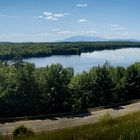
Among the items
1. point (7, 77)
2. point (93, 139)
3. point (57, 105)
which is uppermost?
point (93, 139)

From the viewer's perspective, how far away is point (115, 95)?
6544 centimetres

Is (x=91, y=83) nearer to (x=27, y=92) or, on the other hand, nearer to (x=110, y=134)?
(x=27, y=92)

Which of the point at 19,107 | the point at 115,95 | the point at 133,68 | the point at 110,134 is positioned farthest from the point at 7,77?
the point at 110,134

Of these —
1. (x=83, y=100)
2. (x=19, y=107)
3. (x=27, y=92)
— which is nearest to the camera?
(x=19, y=107)

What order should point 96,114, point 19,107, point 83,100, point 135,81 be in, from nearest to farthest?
1. point 96,114
2. point 19,107
3. point 83,100
4. point 135,81

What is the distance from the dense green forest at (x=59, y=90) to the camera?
56.0 m

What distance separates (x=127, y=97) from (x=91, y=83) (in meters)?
6.57

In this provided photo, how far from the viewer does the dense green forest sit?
56000mm

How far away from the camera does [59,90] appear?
63438 millimetres

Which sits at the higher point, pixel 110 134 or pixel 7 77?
pixel 110 134

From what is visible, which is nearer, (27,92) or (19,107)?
(19,107)

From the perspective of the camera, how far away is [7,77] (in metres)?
64.8

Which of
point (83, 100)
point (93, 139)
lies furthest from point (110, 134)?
point (83, 100)

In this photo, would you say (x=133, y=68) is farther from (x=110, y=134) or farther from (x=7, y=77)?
(x=110, y=134)
